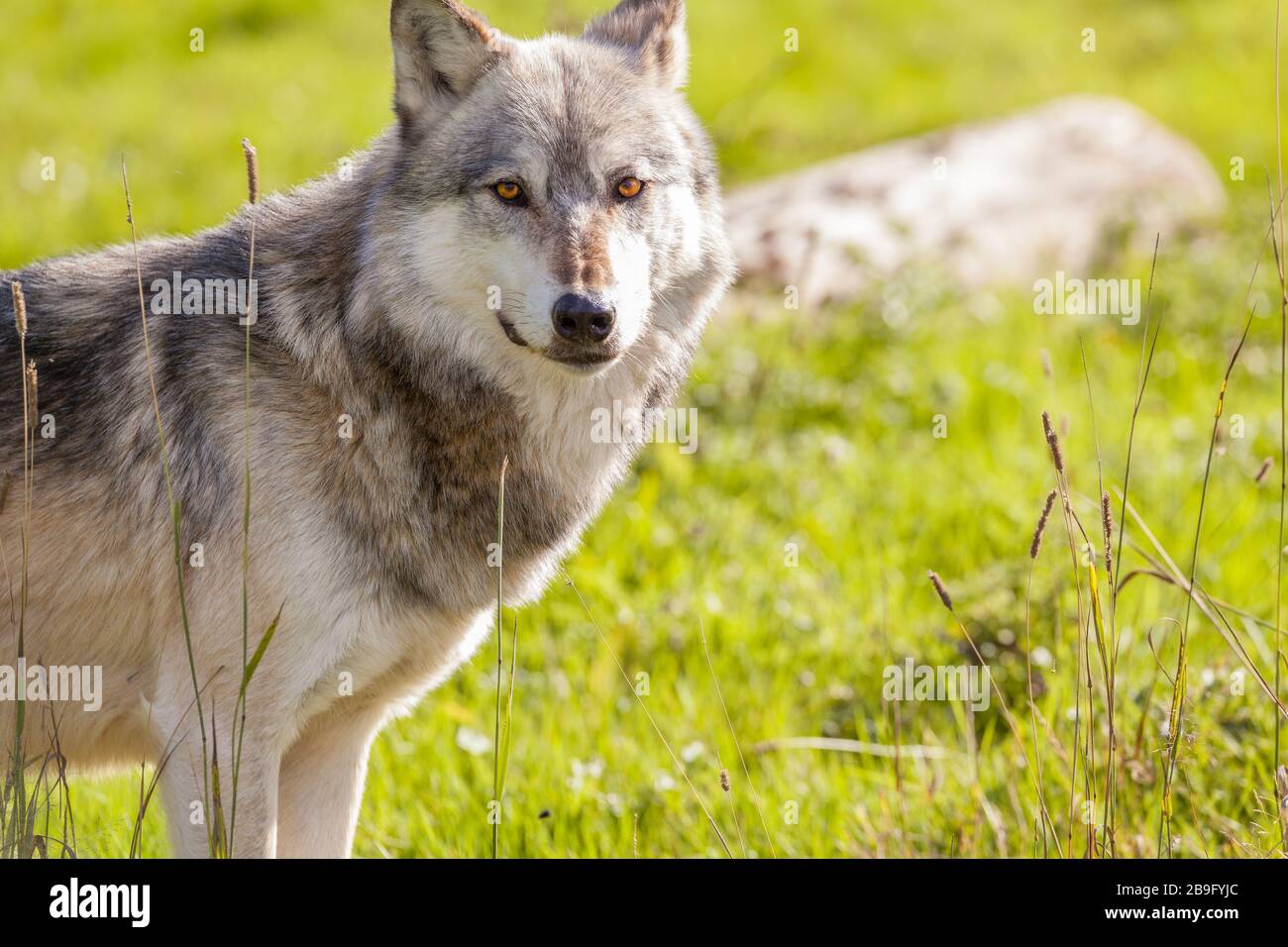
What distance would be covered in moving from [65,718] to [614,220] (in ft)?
6.38

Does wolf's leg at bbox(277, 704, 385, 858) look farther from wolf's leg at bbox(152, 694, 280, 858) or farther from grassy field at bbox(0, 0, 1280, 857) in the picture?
wolf's leg at bbox(152, 694, 280, 858)

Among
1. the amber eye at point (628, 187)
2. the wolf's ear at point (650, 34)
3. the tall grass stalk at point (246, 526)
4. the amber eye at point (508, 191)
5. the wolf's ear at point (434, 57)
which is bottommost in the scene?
the tall grass stalk at point (246, 526)

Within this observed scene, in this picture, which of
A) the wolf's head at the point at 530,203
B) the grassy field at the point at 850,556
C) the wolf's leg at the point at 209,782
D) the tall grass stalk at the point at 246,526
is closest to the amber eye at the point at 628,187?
the wolf's head at the point at 530,203

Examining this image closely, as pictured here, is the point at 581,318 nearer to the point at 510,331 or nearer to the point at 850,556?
the point at 510,331

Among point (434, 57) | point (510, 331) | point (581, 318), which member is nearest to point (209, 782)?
point (510, 331)

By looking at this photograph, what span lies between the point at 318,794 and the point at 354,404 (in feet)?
3.93

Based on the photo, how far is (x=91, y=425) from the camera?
10.4 ft

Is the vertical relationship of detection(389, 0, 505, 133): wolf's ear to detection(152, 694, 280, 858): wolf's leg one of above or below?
above

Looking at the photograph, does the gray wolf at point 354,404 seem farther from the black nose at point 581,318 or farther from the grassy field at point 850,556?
the grassy field at point 850,556

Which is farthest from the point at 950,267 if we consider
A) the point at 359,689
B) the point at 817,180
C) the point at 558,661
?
the point at 359,689

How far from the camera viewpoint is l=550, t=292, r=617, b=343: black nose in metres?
2.95

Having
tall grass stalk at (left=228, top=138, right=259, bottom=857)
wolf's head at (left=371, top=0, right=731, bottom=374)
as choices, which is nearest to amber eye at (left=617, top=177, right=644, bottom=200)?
wolf's head at (left=371, top=0, right=731, bottom=374)

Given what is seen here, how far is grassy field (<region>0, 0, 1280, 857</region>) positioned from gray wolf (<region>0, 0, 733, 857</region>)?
57 cm

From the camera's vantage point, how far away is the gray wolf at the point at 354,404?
9.93ft
